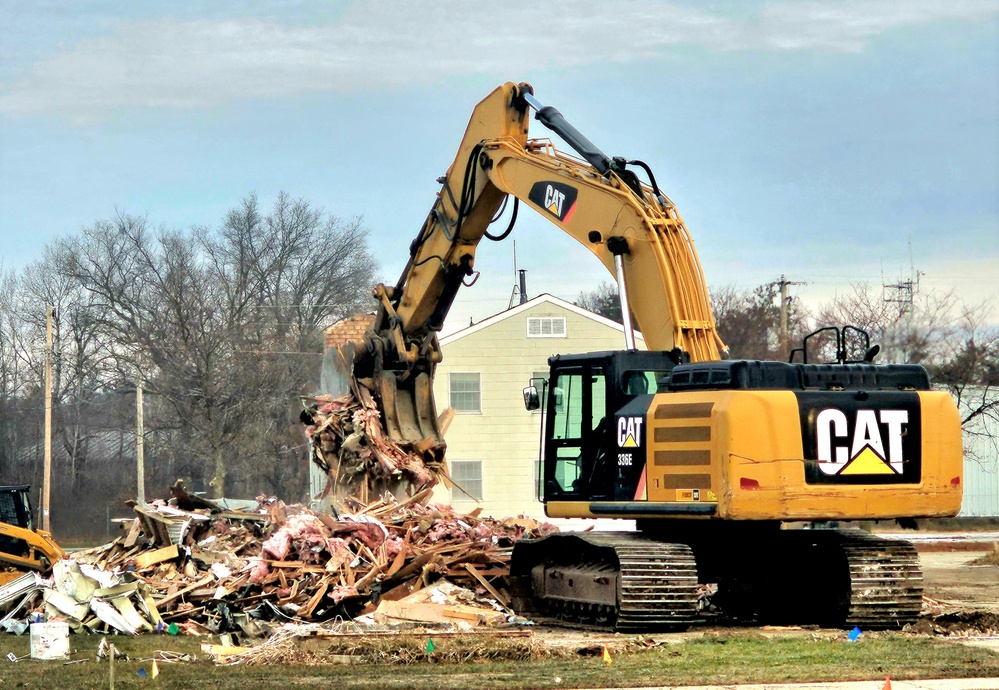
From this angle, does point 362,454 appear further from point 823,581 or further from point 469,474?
point 469,474

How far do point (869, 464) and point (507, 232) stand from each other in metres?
6.88

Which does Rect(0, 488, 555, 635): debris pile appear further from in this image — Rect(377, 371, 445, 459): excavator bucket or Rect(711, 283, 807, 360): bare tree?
Rect(711, 283, 807, 360): bare tree

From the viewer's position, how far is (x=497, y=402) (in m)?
40.6

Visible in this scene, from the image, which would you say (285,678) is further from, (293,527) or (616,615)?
(293,527)

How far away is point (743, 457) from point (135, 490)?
43757 millimetres

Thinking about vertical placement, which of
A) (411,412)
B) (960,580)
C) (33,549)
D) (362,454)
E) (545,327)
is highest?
(545,327)

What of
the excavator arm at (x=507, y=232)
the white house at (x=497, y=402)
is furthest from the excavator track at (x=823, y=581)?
the white house at (x=497, y=402)

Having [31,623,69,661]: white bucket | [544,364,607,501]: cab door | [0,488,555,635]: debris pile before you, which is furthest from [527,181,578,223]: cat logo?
[31,623,69,661]: white bucket

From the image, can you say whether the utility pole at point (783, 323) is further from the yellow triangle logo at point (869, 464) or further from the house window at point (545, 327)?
the yellow triangle logo at point (869, 464)

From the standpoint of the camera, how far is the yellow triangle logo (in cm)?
1296

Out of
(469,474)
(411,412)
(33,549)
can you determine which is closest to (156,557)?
(411,412)

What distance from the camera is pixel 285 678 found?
36.8 ft

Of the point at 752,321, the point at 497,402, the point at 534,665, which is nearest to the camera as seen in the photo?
the point at 534,665

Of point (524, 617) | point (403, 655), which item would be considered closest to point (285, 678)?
point (403, 655)
